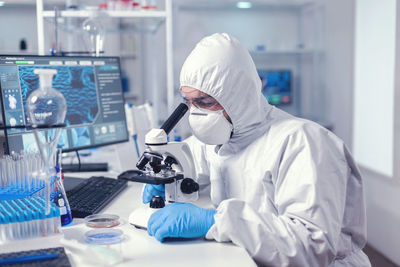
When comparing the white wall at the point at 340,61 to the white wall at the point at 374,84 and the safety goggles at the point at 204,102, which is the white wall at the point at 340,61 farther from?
the safety goggles at the point at 204,102

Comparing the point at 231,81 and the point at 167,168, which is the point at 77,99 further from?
the point at 231,81

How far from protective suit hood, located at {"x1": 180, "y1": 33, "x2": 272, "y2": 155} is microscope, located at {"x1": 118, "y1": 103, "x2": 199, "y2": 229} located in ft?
0.38

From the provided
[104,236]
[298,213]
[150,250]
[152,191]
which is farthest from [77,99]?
[298,213]

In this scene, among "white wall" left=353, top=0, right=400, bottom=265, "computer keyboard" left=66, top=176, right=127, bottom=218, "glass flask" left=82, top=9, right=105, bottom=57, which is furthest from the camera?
"white wall" left=353, top=0, right=400, bottom=265

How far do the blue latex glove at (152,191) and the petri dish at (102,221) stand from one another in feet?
0.62

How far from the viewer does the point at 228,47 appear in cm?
137

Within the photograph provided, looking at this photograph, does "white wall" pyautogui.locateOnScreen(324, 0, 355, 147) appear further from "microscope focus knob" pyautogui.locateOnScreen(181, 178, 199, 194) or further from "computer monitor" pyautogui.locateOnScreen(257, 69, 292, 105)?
"microscope focus knob" pyautogui.locateOnScreen(181, 178, 199, 194)

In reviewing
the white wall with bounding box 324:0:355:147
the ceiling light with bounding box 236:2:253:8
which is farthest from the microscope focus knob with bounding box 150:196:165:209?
the white wall with bounding box 324:0:355:147

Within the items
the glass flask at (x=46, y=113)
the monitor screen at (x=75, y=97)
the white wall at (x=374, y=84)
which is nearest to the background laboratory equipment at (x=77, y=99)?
the monitor screen at (x=75, y=97)

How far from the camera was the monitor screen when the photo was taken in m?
1.35

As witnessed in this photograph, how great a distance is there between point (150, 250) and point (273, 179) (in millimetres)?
426

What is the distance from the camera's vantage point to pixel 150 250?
1027 mm

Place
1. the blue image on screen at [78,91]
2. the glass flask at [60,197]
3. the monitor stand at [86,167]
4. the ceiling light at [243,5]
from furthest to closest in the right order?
the ceiling light at [243,5]
the monitor stand at [86,167]
the blue image on screen at [78,91]
the glass flask at [60,197]

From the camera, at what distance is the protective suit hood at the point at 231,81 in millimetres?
1346
